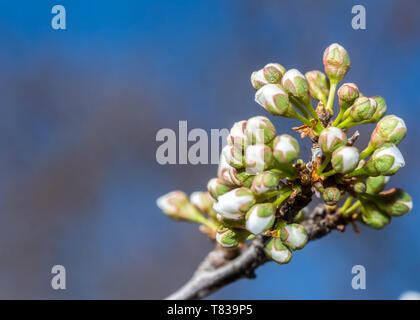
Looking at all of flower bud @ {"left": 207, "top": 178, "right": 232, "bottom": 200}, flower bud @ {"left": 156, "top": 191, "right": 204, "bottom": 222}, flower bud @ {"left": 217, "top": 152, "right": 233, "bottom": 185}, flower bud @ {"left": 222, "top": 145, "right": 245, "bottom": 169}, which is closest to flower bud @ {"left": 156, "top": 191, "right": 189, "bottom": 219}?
flower bud @ {"left": 156, "top": 191, "right": 204, "bottom": 222}

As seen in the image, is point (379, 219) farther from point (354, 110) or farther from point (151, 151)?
point (151, 151)

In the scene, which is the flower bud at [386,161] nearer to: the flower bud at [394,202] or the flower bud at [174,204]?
the flower bud at [394,202]

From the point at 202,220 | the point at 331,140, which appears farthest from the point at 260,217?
the point at 202,220

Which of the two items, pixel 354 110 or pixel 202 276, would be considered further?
pixel 202 276

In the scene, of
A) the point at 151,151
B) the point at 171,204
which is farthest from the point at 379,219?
the point at 151,151

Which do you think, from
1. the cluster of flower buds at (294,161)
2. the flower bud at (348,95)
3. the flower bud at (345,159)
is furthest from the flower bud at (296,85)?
the flower bud at (345,159)

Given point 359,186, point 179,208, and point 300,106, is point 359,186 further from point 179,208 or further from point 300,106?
point 179,208
